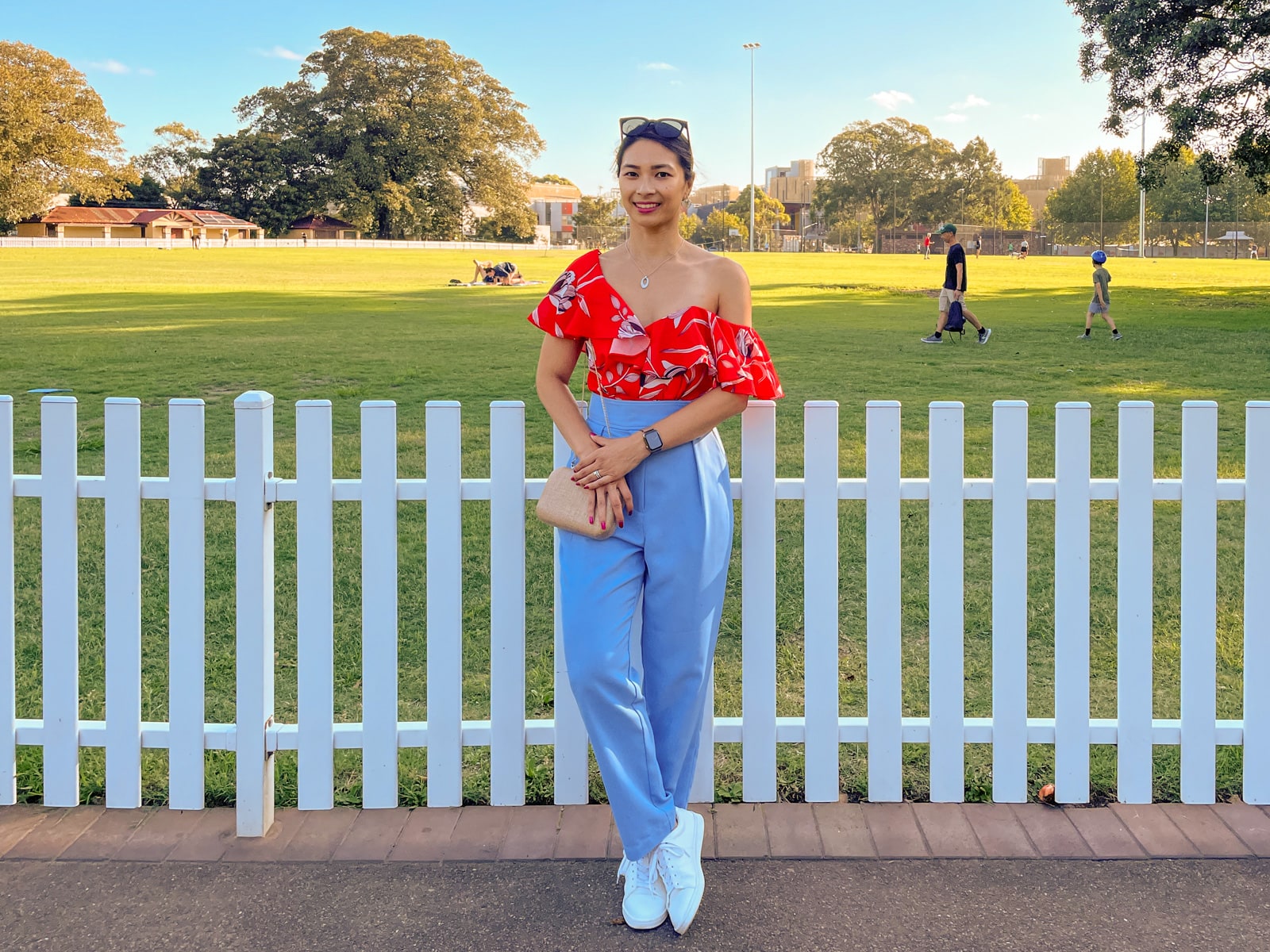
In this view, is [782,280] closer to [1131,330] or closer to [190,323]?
[1131,330]

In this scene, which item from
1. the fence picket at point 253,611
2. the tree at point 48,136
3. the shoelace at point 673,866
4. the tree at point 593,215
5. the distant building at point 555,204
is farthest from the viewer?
the distant building at point 555,204

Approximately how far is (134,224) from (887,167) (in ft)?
230

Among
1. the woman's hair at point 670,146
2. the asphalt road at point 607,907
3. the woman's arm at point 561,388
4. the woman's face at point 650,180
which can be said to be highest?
the woman's hair at point 670,146

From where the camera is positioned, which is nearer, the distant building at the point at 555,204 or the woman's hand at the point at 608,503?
the woman's hand at the point at 608,503

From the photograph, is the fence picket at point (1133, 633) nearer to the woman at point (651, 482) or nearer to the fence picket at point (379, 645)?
the woman at point (651, 482)

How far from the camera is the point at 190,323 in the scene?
20672 millimetres

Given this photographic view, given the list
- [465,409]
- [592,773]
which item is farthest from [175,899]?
[465,409]

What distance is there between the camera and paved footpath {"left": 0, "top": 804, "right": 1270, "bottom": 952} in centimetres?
265

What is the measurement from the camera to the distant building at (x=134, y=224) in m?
89.8

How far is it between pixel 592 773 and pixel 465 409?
8.03m

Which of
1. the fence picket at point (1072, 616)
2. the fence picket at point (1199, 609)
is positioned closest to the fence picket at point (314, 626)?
the fence picket at point (1072, 616)

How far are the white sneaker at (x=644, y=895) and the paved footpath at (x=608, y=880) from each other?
0.03 metres

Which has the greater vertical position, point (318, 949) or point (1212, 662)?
point (1212, 662)

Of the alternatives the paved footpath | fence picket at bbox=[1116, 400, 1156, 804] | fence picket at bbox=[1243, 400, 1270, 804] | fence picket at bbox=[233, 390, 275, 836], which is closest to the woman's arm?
fence picket at bbox=[233, 390, 275, 836]
